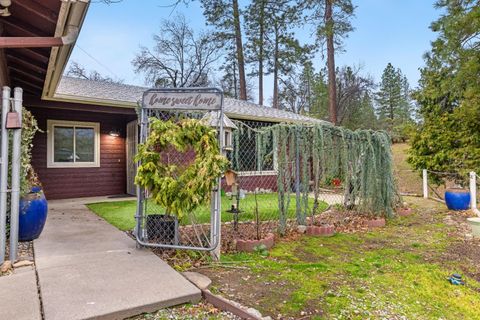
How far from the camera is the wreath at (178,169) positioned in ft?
11.0

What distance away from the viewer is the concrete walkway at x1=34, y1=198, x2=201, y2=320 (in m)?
2.25

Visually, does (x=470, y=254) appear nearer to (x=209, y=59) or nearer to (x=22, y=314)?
Answer: (x=22, y=314)

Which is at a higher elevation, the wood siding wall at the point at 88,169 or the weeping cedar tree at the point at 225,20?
the weeping cedar tree at the point at 225,20

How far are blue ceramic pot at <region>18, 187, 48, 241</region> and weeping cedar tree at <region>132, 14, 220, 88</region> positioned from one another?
56.2 ft

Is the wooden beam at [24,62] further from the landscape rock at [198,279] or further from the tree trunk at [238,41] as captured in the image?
the tree trunk at [238,41]

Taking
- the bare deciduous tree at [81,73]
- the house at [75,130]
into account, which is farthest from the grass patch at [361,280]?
the bare deciduous tree at [81,73]

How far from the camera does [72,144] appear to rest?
8.00 m

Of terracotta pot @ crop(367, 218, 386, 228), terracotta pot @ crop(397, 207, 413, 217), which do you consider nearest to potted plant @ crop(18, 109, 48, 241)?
terracotta pot @ crop(367, 218, 386, 228)

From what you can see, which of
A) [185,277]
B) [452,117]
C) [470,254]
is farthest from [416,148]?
[185,277]

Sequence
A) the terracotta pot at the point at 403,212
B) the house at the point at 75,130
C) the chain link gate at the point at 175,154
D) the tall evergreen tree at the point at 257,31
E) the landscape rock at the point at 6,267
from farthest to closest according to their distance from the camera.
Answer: the tall evergreen tree at the point at 257,31, the terracotta pot at the point at 403,212, the house at the point at 75,130, the chain link gate at the point at 175,154, the landscape rock at the point at 6,267

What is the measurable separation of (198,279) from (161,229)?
3.55ft

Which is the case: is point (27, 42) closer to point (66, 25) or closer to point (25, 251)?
point (66, 25)

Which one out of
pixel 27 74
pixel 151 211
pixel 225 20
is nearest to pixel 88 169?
pixel 27 74

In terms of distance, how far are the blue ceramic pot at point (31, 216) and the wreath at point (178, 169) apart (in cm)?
145
